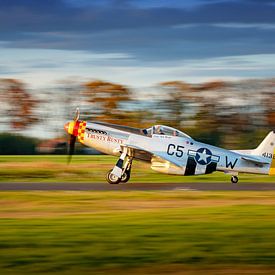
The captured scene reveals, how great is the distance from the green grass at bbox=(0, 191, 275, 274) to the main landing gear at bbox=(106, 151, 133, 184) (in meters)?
7.15

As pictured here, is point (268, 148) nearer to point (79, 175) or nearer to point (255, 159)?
point (255, 159)

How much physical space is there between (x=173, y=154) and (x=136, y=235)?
51.1ft

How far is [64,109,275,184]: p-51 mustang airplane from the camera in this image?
91.1ft

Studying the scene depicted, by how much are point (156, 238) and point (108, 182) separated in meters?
15.7

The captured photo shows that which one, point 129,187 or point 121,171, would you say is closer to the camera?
point 129,187

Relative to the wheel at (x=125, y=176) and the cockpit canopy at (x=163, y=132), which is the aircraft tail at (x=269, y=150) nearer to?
the cockpit canopy at (x=163, y=132)

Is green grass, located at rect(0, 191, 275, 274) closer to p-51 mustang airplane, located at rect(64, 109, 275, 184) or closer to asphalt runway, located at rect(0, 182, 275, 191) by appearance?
asphalt runway, located at rect(0, 182, 275, 191)

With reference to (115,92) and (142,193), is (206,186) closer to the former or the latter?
(142,193)

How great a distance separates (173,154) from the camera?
91.5ft

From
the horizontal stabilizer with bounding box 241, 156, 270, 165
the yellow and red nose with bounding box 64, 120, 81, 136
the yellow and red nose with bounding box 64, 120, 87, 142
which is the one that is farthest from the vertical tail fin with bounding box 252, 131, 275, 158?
the yellow and red nose with bounding box 64, 120, 81, 136

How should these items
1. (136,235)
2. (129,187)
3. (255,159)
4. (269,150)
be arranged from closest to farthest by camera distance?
1. (136,235)
2. (129,187)
3. (255,159)
4. (269,150)

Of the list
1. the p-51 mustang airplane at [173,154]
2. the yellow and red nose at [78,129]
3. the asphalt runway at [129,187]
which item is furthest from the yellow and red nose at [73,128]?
the asphalt runway at [129,187]

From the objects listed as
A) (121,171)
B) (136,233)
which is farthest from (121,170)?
(136,233)

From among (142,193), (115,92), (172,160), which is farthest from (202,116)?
(142,193)
